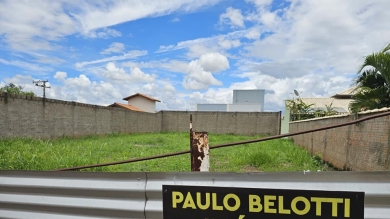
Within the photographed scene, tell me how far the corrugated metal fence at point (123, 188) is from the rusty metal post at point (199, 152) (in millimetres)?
138

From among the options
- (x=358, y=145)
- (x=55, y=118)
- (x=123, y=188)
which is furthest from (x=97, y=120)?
(x=123, y=188)

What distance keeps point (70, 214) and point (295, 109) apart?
55.1ft

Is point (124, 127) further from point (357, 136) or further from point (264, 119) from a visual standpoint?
point (357, 136)

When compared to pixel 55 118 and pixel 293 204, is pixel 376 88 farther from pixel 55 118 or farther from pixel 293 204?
pixel 55 118

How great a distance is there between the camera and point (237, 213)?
1.25 m

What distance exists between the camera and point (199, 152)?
1488 millimetres

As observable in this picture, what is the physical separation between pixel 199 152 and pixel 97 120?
45.9ft

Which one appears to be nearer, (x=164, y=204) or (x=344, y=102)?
(x=164, y=204)

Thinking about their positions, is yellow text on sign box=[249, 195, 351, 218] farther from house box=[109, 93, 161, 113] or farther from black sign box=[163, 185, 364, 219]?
house box=[109, 93, 161, 113]

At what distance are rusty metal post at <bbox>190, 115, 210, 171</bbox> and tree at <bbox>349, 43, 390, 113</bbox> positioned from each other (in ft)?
17.2

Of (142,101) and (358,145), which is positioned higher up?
(142,101)

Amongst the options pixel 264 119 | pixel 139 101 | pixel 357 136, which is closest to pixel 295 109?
pixel 264 119

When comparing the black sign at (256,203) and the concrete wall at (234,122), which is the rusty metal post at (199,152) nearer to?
the black sign at (256,203)

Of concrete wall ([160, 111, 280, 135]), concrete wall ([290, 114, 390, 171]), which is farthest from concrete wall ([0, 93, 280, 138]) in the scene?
concrete wall ([290, 114, 390, 171])
